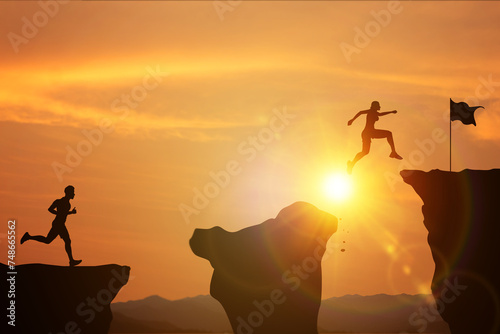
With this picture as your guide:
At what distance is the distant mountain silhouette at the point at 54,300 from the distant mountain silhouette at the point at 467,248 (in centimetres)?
1452

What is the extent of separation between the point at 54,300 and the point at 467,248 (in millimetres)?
17413

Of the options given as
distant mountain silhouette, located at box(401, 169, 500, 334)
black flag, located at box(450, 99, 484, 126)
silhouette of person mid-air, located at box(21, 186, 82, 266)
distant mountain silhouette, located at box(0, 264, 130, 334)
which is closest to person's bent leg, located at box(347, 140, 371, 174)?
distant mountain silhouette, located at box(401, 169, 500, 334)

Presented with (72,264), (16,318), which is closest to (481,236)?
(72,264)

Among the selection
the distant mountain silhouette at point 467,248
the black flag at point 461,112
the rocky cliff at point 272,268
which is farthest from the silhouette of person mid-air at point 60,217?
the black flag at point 461,112

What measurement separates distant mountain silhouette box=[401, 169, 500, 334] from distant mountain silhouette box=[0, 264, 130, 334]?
1452 centimetres

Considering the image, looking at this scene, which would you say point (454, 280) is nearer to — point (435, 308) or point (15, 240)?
point (435, 308)

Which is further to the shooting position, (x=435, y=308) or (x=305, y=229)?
(x=305, y=229)

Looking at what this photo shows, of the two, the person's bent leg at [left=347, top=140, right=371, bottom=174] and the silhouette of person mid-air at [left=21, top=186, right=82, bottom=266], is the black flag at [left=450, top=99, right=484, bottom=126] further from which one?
the silhouette of person mid-air at [left=21, top=186, right=82, bottom=266]

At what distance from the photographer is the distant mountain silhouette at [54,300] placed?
35625mm

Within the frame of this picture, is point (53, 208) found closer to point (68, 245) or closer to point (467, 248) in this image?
point (68, 245)

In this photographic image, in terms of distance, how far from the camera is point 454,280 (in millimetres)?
32438

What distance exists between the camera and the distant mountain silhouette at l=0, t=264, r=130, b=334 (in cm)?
3562

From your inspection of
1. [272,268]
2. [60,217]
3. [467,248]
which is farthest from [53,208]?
[467,248]

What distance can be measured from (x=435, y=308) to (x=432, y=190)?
15.5 feet
